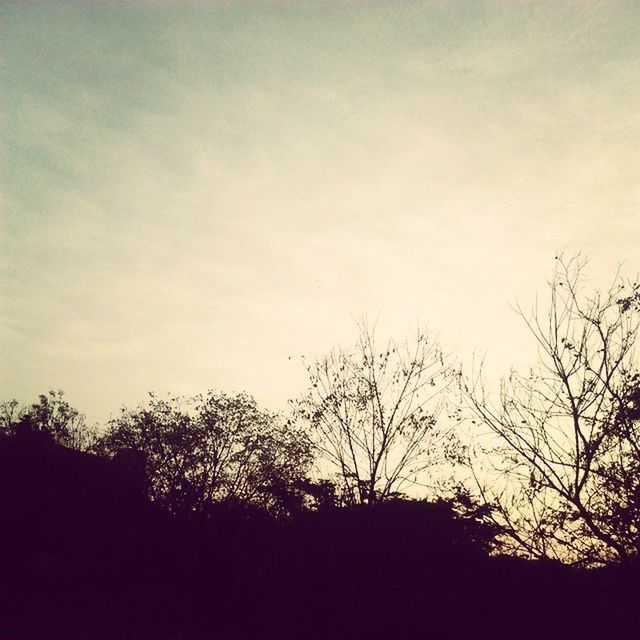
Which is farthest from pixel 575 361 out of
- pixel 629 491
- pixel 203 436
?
pixel 203 436

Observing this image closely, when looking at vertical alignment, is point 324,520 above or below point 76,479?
below

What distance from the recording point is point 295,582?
30.3 feet

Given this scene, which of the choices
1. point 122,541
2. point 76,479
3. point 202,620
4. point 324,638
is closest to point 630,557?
point 324,638

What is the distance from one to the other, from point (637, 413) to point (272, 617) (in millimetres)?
8277

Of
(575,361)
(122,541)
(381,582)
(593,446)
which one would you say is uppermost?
(575,361)

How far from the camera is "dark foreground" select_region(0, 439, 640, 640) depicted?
27.2 ft

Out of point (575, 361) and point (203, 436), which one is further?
point (203, 436)

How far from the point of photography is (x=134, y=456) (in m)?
25.1

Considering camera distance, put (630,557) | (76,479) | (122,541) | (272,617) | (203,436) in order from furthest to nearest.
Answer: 1. (203,436)
2. (76,479)
3. (122,541)
4. (272,617)
5. (630,557)

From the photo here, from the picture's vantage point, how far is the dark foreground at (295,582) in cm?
830

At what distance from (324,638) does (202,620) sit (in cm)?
345

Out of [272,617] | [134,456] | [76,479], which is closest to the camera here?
[272,617]

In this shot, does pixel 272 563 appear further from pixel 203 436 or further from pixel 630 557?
pixel 203 436

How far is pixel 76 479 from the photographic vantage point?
15.9 m
